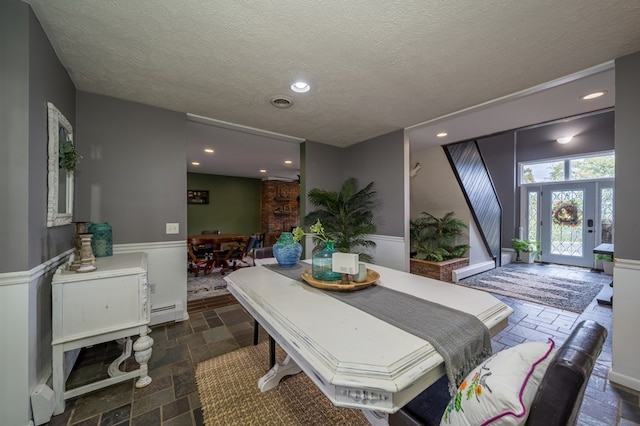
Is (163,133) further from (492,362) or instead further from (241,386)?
(492,362)

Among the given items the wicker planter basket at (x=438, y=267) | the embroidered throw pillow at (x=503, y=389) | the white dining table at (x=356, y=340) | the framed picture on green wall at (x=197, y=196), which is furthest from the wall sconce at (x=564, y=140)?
the framed picture on green wall at (x=197, y=196)

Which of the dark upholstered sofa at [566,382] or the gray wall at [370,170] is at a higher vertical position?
the gray wall at [370,170]

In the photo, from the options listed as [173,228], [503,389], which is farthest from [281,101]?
[503,389]

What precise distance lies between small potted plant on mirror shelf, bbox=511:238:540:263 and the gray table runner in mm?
6379

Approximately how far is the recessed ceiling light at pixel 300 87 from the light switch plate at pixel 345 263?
5.14 feet

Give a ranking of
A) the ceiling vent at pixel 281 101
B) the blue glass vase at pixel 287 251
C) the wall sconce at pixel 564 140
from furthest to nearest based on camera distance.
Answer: the wall sconce at pixel 564 140 → the ceiling vent at pixel 281 101 → the blue glass vase at pixel 287 251

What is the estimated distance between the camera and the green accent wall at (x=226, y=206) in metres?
7.37

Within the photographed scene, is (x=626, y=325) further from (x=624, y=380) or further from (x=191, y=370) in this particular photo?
(x=191, y=370)

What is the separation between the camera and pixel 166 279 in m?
2.70

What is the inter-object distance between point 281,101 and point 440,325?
2347 mm

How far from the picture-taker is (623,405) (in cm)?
161

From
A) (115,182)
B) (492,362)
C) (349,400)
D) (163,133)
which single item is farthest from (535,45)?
(115,182)

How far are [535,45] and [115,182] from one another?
3679mm

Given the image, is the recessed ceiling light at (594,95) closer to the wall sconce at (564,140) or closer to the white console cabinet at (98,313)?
the wall sconce at (564,140)
